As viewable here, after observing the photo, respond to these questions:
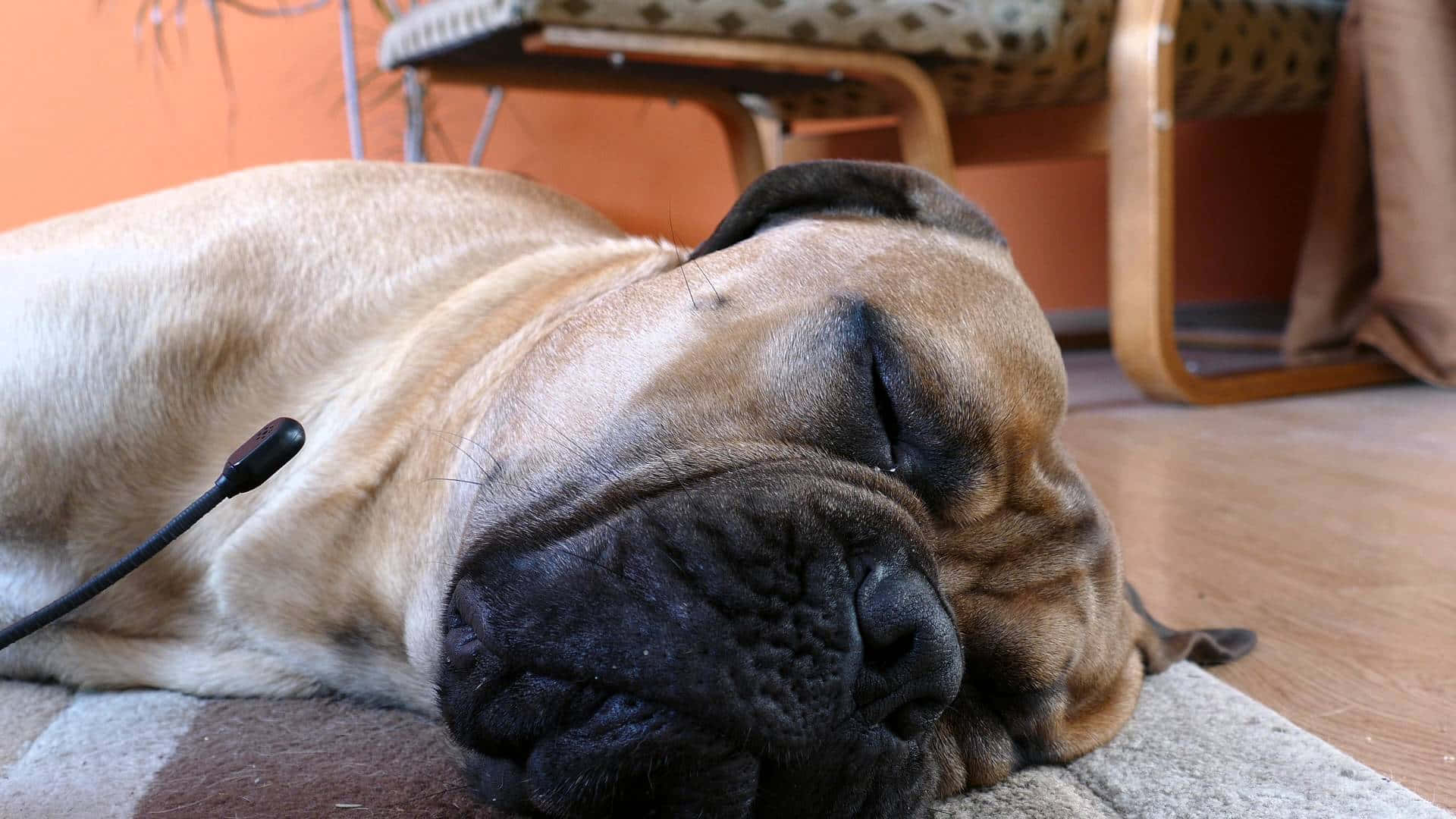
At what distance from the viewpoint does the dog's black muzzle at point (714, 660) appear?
0.94 m

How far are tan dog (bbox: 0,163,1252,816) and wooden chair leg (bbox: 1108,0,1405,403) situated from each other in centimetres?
224

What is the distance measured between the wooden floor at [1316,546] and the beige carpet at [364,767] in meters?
0.12

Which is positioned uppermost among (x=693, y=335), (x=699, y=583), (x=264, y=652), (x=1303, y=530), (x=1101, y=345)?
(x=693, y=335)

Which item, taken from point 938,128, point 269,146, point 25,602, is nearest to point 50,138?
point 269,146

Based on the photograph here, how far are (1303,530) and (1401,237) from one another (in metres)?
2.26

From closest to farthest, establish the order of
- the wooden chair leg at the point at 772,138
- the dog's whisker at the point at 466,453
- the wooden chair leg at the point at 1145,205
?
the dog's whisker at the point at 466,453
the wooden chair leg at the point at 1145,205
the wooden chair leg at the point at 772,138

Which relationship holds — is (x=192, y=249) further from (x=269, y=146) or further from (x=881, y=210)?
(x=269, y=146)

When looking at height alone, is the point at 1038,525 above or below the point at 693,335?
below

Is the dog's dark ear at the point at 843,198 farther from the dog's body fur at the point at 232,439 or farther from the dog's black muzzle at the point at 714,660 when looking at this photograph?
the dog's black muzzle at the point at 714,660

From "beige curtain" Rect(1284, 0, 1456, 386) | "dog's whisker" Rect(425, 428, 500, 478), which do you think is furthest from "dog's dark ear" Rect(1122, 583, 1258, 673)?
"beige curtain" Rect(1284, 0, 1456, 386)

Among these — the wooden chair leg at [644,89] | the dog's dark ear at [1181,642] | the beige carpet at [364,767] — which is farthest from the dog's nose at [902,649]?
the wooden chair leg at [644,89]

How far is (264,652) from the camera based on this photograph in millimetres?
1465

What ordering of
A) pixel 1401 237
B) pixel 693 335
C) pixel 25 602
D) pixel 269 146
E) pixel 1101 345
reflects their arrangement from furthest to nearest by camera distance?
pixel 1101 345 → pixel 269 146 → pixel 1401 237 → pixel 25 602 → pixel 693 335

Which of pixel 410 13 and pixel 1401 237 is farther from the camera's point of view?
pixel 1401 237
